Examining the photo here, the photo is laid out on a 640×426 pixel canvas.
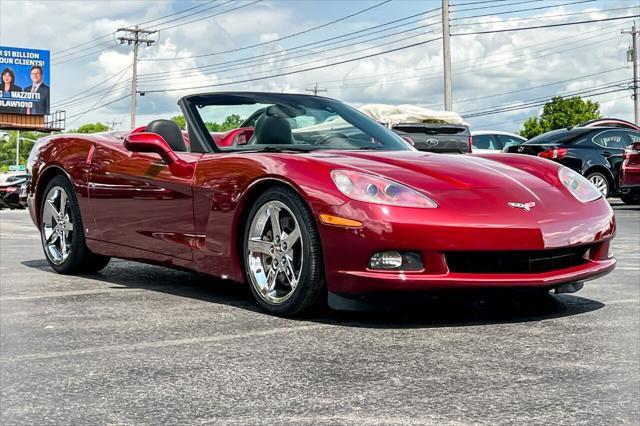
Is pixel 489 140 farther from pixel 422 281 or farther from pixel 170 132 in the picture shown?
pixel 422 281

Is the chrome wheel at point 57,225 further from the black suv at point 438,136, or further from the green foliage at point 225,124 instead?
the black suv at point 438,136

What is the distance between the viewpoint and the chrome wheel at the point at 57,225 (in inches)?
250

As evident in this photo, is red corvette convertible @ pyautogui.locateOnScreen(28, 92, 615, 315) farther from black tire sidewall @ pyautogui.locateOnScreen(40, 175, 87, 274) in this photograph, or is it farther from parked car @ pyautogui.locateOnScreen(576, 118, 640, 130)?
parked car @ pyautogui.locateOnScreen(576, 118, 640, 130)

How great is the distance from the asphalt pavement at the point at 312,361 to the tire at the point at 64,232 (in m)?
0.78

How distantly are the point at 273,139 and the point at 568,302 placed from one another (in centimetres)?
195

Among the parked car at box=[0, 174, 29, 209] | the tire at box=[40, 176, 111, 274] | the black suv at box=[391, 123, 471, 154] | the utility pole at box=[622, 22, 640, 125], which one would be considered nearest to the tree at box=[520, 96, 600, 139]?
the utility pole at box=[622, 22, 640, 125]

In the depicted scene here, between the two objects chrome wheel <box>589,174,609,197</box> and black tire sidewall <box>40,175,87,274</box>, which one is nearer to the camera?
black tire sidewall <box>40,175,87,274</box>

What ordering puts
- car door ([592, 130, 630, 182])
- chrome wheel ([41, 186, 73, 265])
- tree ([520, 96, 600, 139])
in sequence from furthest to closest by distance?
tree ([520, 96, 600, 139]) → car door ([592, 130, 630, 182]) → chrome wheel ([41, 186, 73, 265])

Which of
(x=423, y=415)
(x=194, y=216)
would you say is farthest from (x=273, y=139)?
(x=423, y=415)

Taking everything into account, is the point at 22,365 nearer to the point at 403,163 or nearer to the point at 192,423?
the point at 192,423

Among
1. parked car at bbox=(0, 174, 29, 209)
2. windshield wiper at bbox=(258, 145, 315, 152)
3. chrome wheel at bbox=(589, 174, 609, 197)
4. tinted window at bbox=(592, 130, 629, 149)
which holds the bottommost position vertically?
windshield wiper at bbox=(258, 145, 315, 152)

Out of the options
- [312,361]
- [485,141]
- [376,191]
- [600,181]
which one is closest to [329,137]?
[376,191]

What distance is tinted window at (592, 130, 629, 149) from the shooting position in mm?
16797

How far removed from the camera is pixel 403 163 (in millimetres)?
4633
